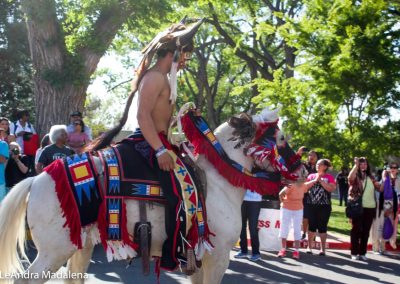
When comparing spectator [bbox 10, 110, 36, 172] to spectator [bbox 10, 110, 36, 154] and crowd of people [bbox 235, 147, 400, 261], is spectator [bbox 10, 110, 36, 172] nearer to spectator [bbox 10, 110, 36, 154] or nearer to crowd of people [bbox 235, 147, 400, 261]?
spectator [bbox 10, 110, 36, 154]

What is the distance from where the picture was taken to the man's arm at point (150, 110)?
4609 mm

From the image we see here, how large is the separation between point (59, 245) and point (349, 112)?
37.0ft

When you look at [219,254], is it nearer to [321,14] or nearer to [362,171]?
[362,171]

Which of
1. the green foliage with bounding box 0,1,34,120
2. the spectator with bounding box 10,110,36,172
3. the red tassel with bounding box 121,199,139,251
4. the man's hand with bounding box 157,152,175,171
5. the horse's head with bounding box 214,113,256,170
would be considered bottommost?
the red tassel with bounding box 121,199,139,251

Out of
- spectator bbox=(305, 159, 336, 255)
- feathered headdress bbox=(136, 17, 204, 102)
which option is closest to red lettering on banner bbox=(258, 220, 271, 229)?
spectator bbox=(305, 159, 336, 255)

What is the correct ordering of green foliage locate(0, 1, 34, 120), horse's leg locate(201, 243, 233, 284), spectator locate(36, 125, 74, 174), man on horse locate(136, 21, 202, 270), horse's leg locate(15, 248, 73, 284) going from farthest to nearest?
green foliage locate(0, 1, 34, 120) → spectator locate(36, 125, 74, 174) → horse's leg locate(201, 243, 233, 284) → man on horse locate(136, 21, 202, 270) → horse's leg locate(15, 248, 73, 284)

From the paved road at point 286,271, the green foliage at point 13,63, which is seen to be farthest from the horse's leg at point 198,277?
the green foliage at point 13,63

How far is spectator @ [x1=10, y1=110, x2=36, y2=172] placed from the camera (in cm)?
1148

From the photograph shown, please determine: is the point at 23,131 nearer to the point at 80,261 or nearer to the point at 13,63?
the point at 80,261

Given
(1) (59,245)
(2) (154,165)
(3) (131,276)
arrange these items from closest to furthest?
(1) (59,245)
(2) (154,165)
(3) (131,276)

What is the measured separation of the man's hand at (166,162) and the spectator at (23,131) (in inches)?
290

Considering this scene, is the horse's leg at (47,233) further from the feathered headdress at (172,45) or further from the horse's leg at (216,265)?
the feathered headdress at (172,45)

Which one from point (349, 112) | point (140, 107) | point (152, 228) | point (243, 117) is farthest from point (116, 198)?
point (349, 112)

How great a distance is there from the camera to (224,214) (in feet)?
16.0
